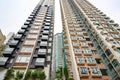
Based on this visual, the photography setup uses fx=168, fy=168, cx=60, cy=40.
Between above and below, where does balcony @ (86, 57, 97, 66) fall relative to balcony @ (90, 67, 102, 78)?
above

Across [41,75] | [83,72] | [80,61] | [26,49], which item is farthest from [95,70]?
[26,49]

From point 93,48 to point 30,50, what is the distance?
1375 centimetres

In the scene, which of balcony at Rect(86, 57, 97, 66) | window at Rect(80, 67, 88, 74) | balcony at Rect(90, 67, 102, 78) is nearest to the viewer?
balcony at Rect(90, 67, 102, 78)

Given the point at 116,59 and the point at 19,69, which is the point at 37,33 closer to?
the point at 19,69

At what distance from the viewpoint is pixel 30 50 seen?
37000mm

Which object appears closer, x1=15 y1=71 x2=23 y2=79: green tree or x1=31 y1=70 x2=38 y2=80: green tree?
x1=15 y1=71 x2=23 y2=79: green tree

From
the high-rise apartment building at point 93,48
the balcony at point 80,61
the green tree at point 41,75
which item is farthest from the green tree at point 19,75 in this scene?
the balcony at point 80,61

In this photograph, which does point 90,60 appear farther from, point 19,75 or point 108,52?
point 19,75

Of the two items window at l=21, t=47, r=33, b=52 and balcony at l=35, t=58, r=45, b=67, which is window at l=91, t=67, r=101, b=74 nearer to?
balcony at l=35, t=58, r=45, b=67

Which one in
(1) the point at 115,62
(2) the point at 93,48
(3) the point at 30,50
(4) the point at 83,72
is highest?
(1) the point at 115,62

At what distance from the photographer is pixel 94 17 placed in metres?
47.1

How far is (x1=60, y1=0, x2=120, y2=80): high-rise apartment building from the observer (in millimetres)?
27436

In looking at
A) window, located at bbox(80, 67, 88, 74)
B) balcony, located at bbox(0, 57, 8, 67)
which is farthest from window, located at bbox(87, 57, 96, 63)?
balcony, located at bbox(0, 57, 8, 67)

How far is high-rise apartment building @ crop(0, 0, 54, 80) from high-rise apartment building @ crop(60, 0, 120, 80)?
205 inches
